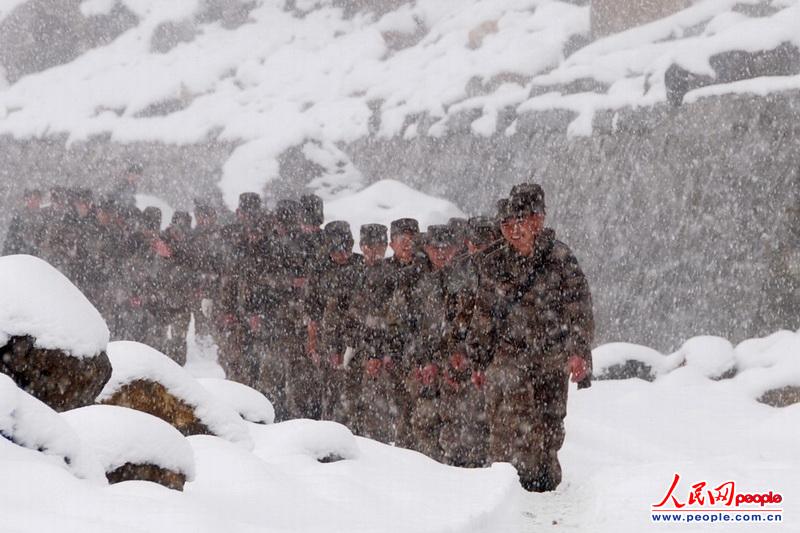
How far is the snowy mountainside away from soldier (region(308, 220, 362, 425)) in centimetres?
622

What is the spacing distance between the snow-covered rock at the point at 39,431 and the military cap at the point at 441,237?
474 centimetres

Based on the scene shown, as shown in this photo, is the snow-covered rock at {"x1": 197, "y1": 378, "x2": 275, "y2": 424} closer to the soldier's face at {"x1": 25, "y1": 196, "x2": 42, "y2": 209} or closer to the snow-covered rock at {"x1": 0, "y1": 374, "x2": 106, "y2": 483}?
the snow-covered rock at {"x1": 0, "y1": 374, "x2": 106, "y2": 483}

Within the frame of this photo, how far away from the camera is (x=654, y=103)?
13.9 m

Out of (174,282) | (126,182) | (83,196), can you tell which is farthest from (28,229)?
(174,282)

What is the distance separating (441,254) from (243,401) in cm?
188

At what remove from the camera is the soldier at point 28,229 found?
44.1ft

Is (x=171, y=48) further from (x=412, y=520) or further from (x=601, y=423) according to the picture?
(x=412, y=520)

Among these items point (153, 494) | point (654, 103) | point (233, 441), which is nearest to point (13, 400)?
point (153, 494)

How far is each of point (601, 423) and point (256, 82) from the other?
16271 mm

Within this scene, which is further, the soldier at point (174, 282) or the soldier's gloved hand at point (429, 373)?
the soldier at point (174, 282)

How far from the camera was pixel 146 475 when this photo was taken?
4156 millimetres

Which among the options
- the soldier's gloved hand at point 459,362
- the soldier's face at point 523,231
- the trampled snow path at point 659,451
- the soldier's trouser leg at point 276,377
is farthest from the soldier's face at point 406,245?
the soldier's trouser leg at point 276,377

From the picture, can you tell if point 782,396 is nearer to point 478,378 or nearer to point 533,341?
point 478,378

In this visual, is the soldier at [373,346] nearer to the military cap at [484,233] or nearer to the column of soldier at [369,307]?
the column of soldier at [369,307]
